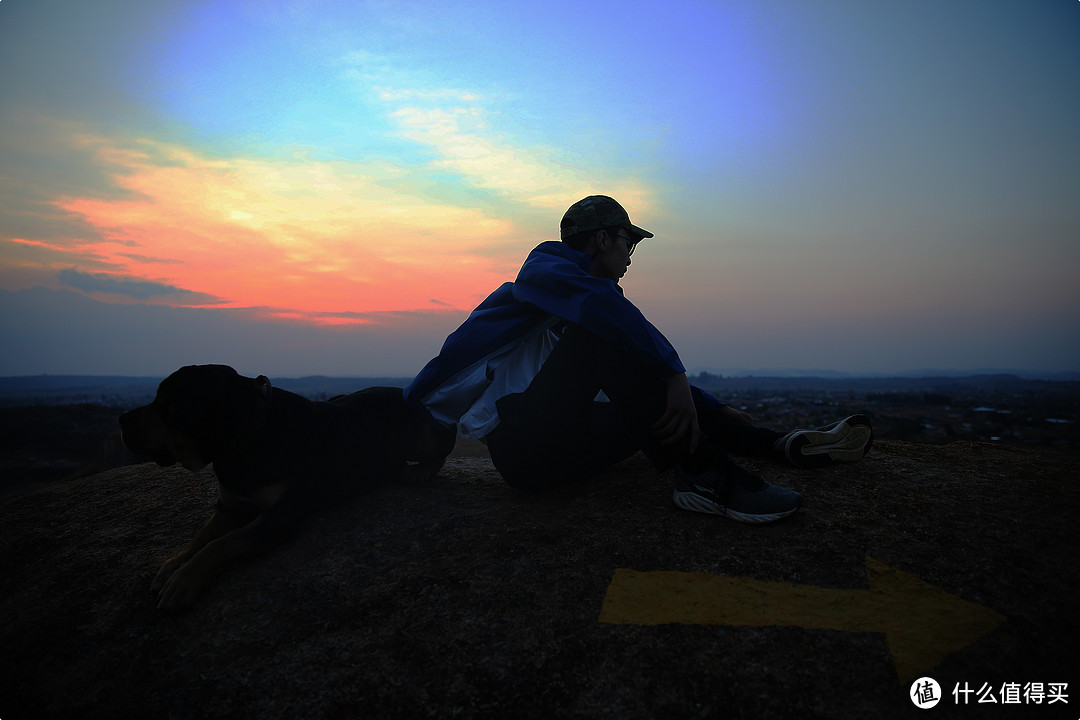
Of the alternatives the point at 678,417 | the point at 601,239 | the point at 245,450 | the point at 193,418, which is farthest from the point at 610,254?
the point at 193,418

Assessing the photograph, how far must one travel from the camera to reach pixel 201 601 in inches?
106

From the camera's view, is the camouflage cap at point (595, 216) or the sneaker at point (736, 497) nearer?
the sneaker at point (736, 497)

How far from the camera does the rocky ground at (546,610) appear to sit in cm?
192

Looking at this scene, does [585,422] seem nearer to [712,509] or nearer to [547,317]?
[547,317]

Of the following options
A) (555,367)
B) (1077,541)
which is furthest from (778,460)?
(555,367)

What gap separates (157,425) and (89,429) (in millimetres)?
23360

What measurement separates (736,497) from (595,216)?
2.10 m

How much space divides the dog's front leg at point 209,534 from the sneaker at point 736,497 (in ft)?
9.11

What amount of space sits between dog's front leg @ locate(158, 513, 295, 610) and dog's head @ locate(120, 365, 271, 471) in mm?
457

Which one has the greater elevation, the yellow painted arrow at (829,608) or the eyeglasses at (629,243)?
the eyeglasses at (629,243)

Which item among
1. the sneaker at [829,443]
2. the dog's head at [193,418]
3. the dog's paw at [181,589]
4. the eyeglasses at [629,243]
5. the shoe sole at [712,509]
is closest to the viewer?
the dog's paw at [181,589]

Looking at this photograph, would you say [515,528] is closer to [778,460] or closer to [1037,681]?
[778,460]

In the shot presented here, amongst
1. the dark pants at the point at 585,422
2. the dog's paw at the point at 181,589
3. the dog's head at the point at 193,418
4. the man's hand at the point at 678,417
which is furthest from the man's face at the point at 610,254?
the dog's paw at the point at 181,589

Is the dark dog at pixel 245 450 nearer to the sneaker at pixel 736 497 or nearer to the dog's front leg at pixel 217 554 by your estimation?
the dog's front leg at pixel 217 554
